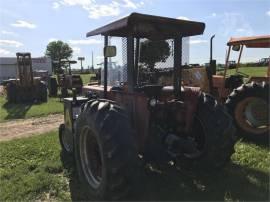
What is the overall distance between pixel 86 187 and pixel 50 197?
1.54ft

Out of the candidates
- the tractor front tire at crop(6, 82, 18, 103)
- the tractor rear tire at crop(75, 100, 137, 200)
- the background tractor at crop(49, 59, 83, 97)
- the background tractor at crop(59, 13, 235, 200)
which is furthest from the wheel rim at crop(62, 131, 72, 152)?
the background tractor at crop(49, 59, 83, 97)

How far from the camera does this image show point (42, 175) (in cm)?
506

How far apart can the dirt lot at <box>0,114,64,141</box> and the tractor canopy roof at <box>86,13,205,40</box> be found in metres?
4.55

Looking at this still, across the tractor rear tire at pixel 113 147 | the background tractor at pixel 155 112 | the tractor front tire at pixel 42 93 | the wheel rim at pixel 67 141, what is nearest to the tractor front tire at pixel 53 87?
the tractor front tire at pixel 42 93

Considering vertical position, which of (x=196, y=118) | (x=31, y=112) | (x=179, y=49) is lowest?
(x=31, y=112)

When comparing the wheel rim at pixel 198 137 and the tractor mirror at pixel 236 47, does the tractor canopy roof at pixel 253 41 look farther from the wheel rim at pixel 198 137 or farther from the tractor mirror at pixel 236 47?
the wheel rim at pixel 198 137

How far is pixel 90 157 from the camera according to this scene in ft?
15.0

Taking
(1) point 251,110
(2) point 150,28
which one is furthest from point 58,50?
(2) point 150,28

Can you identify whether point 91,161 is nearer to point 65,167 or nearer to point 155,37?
point 65,167

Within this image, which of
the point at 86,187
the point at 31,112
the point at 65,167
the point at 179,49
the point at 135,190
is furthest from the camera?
the point at 31,112

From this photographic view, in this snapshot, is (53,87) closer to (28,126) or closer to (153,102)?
(28,126)

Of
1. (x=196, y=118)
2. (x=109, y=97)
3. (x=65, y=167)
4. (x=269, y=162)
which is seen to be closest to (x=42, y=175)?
(x=65, y=167)

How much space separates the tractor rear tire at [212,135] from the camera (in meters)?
4.69

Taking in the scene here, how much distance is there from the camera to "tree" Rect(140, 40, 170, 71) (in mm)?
4746
